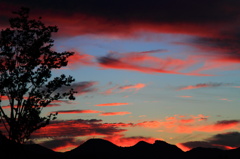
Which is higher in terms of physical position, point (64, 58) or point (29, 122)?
point (64, 58)

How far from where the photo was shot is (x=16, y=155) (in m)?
34.7

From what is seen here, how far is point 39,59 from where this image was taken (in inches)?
1407

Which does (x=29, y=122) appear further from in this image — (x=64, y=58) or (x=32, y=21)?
(x=32, y=21)

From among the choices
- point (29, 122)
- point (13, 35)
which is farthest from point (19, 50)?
point (29, 122)

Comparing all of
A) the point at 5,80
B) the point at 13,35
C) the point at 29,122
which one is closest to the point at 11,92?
→ the point at 5,80

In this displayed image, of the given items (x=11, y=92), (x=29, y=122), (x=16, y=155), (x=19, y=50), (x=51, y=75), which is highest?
(x=19, y=50)

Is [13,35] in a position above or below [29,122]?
above

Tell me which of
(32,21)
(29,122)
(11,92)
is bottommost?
(29,122)

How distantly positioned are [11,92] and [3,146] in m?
6.36

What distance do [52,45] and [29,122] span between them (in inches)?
351

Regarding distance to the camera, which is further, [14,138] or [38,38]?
[38,38]

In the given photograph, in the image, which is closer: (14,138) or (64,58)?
(14,138)

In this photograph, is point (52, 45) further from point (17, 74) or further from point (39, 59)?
point (17, 74)

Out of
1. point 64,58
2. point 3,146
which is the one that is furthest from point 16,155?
point 64,58
